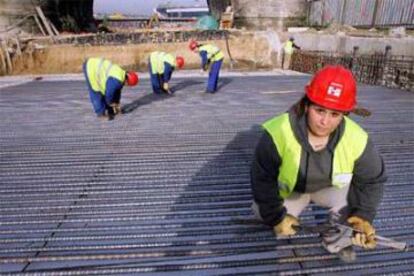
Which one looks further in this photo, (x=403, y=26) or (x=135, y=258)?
(x=403, y=26)

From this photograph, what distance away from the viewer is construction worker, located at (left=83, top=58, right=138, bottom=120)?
5.52 m

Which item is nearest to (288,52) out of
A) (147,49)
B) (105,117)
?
(147,49)

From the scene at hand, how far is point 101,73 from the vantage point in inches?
219

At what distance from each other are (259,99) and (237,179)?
4.14 m

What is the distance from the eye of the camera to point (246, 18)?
21.9 m

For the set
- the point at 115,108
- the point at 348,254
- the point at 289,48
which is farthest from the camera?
the point at 289,48

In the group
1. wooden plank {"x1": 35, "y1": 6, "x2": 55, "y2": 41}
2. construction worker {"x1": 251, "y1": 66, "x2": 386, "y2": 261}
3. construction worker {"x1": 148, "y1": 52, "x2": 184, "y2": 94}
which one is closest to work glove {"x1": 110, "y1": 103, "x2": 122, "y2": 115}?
construction worker {"x1": 148, "y1": 52, "x2": 184, "y2": 94}

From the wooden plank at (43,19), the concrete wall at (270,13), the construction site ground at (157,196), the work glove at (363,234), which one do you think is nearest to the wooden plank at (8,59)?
the wooden plank at (43,19)

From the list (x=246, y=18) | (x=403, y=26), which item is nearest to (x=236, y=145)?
(x=403, y=26)

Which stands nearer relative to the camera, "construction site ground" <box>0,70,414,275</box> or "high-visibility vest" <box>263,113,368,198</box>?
"high-visibility vest" <box>263,113,368,198</box>

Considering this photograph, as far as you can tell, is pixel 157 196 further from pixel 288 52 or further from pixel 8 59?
pixel 8 59

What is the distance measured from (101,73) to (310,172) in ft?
14.4

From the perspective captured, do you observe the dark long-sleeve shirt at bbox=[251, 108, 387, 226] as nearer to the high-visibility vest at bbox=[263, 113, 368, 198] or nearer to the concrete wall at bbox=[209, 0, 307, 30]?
the high-visibility vest at bbox=[263, 113, 368, 198]

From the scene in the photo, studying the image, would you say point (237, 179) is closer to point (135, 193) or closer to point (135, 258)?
point (135, 193)
